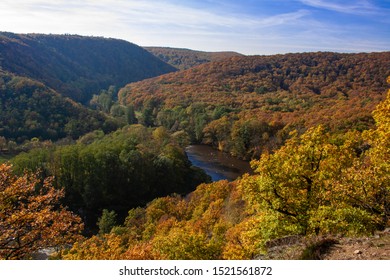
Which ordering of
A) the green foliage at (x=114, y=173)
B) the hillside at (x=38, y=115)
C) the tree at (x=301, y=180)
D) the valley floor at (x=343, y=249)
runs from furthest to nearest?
the hillside at (x=38, y=115), the green foliage at (x=114, y=173), the tree at (x=301, y=180), the valley floor at (x=343, y=249)

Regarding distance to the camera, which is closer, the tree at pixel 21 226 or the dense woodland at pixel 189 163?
the tree at pixel 21 226

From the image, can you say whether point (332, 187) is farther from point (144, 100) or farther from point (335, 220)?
point (144, 100)

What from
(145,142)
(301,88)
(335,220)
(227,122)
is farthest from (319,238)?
(301,88)

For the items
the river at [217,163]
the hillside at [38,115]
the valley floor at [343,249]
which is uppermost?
the valley floor at [343,249]

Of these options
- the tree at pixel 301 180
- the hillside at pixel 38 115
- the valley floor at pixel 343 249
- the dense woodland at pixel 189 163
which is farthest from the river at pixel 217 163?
the valley floor at pixel 343 249

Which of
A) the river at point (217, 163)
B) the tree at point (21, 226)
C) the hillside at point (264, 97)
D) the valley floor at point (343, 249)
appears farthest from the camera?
the hillside at point (264, 97)

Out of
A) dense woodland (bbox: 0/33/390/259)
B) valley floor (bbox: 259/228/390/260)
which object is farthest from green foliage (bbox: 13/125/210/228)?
valley floor (bbox: 259/228/390/260)

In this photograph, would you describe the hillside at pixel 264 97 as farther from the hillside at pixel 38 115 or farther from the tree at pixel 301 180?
the tree at pixel 301 180
